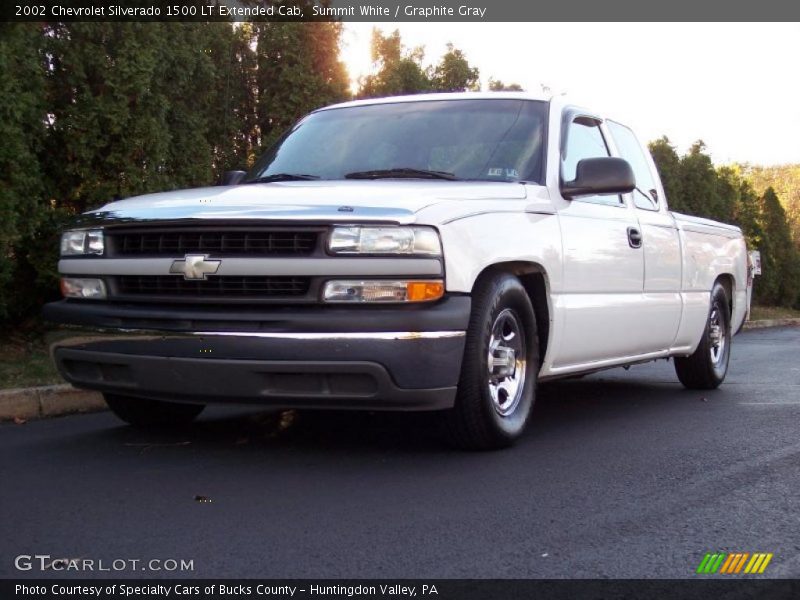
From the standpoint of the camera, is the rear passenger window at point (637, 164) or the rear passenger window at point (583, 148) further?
the rear passenger window at point (637, 164)

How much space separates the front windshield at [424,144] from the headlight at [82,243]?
4.13 ft

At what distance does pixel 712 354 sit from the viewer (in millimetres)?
7980

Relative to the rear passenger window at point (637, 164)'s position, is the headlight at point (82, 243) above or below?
below

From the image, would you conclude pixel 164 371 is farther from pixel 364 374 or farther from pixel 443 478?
pixel 443 478

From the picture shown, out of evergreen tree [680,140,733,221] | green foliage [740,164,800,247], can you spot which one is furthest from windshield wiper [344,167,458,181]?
green foliage [740,164,800,247]

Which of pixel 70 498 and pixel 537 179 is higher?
pixel 537 179

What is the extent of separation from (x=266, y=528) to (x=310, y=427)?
2096 millimetres

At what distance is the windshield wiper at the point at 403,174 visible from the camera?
540cm

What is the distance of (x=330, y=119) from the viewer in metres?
6.38

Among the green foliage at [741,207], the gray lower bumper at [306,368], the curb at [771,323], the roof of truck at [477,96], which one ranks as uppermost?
the roof of truck at [477,96]

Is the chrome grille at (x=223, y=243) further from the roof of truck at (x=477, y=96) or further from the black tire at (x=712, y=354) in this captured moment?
the black tire at (x=712, y=354)

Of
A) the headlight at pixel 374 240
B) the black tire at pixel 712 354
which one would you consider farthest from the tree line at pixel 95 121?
the black tire at pixel 712 354
